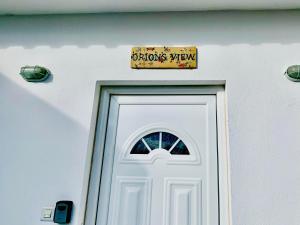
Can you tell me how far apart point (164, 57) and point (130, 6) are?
0.59 metres

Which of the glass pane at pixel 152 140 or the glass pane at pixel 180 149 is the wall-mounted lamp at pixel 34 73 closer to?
the glass pane at pixel 152 140

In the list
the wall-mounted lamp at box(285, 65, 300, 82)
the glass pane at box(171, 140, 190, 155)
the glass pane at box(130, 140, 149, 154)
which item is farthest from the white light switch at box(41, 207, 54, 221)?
the wall-mounted lamp at box(285, 65, 300, 82)

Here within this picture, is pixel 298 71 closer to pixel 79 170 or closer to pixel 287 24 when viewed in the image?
pixel 287 24

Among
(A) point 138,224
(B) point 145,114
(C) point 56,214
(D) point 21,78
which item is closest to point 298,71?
(B) point 145,114

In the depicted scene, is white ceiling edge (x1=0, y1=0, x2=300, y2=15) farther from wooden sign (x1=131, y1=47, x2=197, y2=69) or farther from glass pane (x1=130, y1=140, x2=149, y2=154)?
glass pane (x1=130, y1=140, x2=149, y2=154)

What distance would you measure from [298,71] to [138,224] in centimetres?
170

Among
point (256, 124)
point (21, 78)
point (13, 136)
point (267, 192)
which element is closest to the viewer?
point (267, 192)

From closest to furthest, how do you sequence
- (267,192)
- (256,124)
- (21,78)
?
(267,192) < (256,124) < (21,78)

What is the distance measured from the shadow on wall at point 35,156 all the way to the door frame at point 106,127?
4.3 inches

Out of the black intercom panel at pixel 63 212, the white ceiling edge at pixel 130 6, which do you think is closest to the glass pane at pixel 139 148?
the black intercom panel at pixel 63 212

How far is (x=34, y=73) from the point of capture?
100 inches

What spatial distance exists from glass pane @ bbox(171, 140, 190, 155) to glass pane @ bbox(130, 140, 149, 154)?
22cm

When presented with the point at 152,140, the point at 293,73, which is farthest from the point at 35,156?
the point at 293,73

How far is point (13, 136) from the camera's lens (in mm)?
2430
